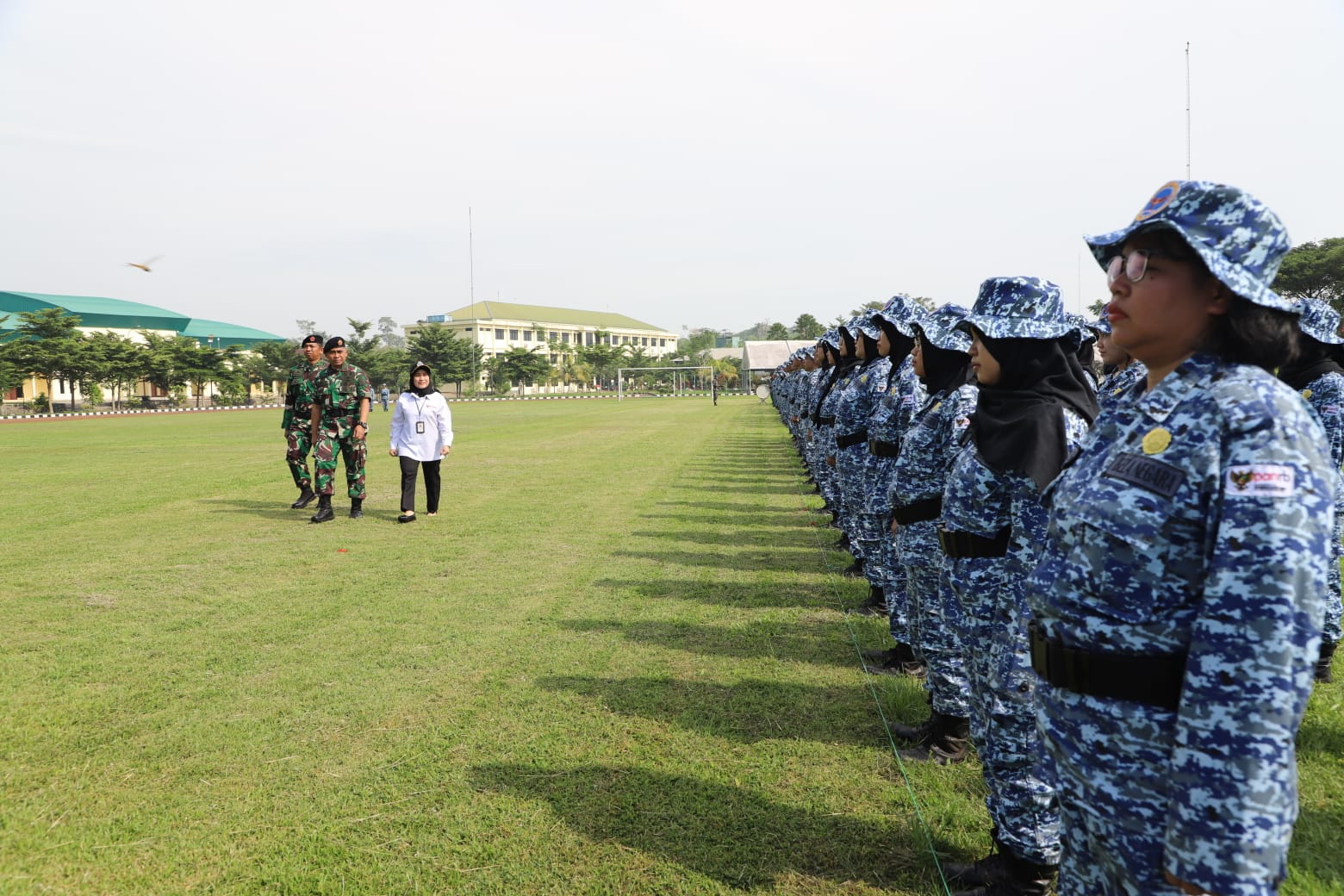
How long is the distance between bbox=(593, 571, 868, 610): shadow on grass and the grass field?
0.04 metres

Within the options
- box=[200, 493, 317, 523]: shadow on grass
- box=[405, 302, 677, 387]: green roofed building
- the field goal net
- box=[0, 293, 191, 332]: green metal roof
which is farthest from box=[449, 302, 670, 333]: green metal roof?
box=[200, 493, 317, 523]: shadow on grass

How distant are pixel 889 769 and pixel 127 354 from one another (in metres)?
60.2

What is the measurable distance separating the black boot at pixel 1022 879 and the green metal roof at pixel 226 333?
89.4 meters

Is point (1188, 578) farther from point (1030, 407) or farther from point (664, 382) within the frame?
point (664, 382)

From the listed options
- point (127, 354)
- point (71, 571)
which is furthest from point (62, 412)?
point (71, 571)

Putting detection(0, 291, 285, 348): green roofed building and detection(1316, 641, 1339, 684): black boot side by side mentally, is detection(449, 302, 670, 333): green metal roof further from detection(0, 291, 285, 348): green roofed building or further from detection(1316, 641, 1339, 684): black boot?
detection(1316, 641, 1339, 684): black boot

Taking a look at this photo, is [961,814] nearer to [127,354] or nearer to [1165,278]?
[1165,278]

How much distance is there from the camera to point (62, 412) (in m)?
49.7

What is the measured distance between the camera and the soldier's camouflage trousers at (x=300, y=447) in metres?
9.95

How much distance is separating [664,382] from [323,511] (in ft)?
284

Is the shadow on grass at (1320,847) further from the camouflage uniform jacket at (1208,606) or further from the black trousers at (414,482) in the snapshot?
the black trousers at (414,482)

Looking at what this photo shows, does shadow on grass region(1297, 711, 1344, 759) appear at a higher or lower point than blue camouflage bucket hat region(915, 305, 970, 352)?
lower

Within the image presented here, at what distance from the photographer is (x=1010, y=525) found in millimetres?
2826

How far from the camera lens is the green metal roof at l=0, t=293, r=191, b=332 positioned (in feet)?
234
